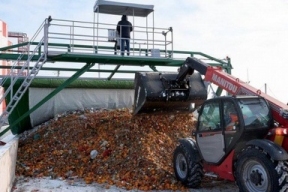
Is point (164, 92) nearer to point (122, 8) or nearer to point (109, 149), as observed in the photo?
point (109, 149)

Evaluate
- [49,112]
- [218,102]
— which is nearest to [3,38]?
[49,112]

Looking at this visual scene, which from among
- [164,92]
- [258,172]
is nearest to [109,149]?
[164,92]

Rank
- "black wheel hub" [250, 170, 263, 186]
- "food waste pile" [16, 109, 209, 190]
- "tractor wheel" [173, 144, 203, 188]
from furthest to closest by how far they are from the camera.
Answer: "food waste pile" [16, 109, 209, 190]
"tractor wheel" [173, 144, 203, 188]
"black wheel hub" [250, 170, 263, 186]

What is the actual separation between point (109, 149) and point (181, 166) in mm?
2737

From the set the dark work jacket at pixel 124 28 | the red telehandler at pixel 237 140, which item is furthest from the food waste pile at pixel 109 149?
the dark work jacket at pixel 124 28

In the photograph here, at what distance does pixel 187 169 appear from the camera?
7.83m

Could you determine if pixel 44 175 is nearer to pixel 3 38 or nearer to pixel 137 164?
pixel 137 164

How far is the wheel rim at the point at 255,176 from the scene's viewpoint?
565 cm

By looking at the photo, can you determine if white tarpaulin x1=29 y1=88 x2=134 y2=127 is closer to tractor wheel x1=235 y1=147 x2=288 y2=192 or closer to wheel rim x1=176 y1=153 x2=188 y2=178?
wheel rim x1=176 y1=153 x2=188 y2=178

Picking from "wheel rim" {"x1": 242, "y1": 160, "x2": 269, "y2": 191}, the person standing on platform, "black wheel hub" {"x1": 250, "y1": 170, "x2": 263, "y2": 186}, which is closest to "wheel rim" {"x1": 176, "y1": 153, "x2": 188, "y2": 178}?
"wheel rim" {"x1": 242, "y1": 160, "x2": 269, "y2": 191}

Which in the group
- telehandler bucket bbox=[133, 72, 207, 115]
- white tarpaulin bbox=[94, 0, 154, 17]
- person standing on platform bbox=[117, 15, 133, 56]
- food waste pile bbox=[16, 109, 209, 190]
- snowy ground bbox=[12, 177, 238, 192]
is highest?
white tarpaulin bbox=[94, 0, 154, 17]

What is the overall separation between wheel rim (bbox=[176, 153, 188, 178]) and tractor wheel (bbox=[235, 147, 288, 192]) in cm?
196

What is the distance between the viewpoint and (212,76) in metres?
7.89

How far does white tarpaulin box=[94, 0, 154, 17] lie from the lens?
12.1 metres
